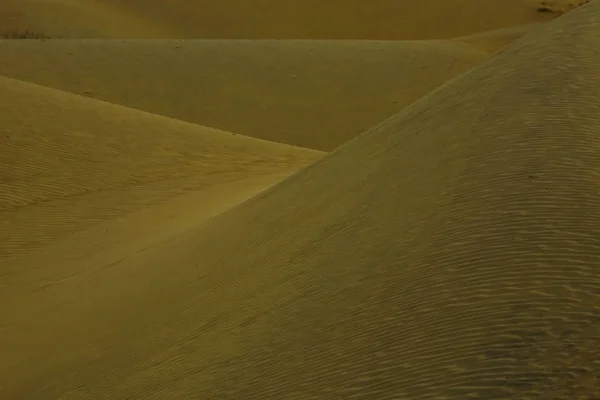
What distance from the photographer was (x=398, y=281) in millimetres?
4285

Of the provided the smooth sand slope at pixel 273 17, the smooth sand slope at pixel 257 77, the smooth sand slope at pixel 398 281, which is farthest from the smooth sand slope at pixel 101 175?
the smooth sand slope at pixel 273 17

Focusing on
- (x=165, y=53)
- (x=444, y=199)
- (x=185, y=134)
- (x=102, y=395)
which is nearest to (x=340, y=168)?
(x=444, y=199)

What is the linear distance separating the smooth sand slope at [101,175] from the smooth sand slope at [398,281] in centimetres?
115

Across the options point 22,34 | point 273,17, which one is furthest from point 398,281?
point 273,17

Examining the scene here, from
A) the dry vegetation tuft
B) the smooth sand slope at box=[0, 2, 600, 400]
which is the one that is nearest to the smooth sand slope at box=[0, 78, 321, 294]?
the smooth sand slope at box=[0, 2, 600, 400]

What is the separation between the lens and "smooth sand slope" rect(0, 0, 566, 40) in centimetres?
2683

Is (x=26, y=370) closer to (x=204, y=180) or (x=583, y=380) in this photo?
(x=583, y=380)

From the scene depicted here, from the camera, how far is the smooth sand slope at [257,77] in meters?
16.0

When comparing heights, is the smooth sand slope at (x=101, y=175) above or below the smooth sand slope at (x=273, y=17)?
below

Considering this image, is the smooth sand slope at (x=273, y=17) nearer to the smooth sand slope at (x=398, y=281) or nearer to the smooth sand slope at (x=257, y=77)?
the smooth sand slope at (x=257, y=77)

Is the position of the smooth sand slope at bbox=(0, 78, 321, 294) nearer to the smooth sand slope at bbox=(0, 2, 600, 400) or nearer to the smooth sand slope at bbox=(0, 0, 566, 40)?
the smooth sand slope at bbox=(0, 2, 600, 400)

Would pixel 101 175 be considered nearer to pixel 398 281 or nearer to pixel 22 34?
pixel 398 281

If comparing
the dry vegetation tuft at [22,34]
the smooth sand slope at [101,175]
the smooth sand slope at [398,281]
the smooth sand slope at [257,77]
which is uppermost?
the dry vegetation tuft at [22,34]

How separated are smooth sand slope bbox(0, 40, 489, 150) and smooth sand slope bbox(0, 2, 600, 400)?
8.45 m
